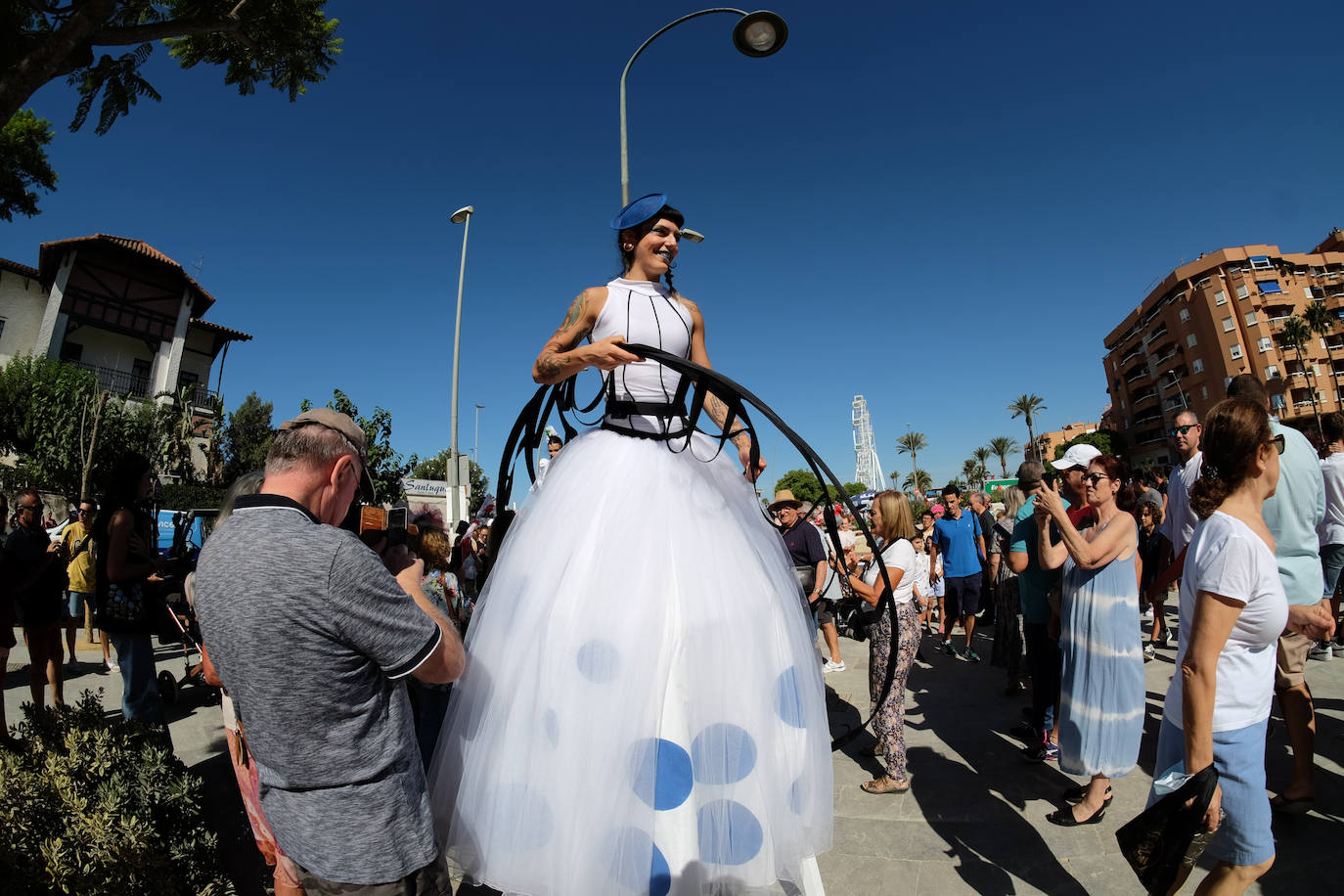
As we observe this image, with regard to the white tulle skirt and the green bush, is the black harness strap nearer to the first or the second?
the white tulle skirt

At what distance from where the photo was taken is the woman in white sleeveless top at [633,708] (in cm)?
139

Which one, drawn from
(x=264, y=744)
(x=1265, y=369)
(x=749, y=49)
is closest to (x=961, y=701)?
(x=264, y=744)

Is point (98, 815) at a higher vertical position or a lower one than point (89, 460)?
lower

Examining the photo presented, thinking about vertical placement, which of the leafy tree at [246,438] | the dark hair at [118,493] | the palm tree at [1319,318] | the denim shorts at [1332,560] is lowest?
the denim shorts at [1332,560]

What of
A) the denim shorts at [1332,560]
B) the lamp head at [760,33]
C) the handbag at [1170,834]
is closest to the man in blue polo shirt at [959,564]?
the denim shorts at [1332,560]

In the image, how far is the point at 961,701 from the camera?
5.49 meters

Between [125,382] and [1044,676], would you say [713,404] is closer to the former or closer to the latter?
[1044,676]

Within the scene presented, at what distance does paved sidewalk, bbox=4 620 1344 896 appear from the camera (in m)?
2.75

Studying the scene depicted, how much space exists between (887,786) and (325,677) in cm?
344

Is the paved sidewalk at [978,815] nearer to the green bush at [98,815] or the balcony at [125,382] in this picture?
the green bush at [98,815]

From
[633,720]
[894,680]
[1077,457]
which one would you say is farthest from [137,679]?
[1077,457]

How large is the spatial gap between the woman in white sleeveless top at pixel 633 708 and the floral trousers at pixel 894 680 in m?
2.19

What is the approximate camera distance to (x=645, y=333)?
2.08m

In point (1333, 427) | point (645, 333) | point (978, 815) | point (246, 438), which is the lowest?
point (978, 815)
